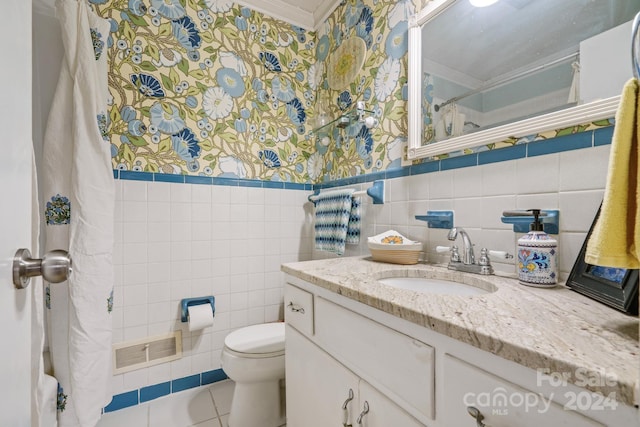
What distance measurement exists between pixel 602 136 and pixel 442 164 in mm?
467

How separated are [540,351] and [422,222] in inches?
33.2

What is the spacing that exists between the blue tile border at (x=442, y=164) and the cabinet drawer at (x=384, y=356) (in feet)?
2.34

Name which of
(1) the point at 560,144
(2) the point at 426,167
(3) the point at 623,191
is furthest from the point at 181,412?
(1) the point at 560,144

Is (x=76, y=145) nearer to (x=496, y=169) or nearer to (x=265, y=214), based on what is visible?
(x=265, y=214)

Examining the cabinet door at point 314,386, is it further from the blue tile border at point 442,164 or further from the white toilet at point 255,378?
the blue tile border at point 442,164

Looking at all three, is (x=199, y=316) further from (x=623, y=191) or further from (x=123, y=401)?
(x=623, y=191)

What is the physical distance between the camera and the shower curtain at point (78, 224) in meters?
1.10

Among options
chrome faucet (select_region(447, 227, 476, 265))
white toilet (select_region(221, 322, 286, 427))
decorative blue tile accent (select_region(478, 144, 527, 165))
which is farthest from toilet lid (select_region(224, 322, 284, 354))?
decorative blue tile accent (select_region(478, 144, 527, 165))

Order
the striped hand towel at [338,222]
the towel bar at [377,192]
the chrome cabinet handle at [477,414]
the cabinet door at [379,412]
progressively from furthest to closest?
the striped hand towel at [338,222] → the towel bar at [377,192] → the cabinet door at [379,412] → the chrome cabinet handle at [477,414]

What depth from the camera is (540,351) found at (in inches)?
14.6

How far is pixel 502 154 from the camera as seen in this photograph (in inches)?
35.9

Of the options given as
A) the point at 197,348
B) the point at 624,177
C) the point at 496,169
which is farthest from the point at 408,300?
the point at 197,348

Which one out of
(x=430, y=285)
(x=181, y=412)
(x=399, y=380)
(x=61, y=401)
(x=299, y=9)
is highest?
(x=299, y=9)

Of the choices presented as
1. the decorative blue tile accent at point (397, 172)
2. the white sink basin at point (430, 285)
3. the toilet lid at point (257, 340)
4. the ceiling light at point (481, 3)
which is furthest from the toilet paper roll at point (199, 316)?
the ceiling light at point (481, 3)
